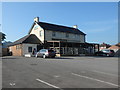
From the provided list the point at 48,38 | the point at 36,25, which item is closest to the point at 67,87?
the point at 48,38

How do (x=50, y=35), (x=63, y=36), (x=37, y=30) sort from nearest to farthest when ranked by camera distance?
(x=50, y=35) → (x=37, y=30) → (x=63, y=36)

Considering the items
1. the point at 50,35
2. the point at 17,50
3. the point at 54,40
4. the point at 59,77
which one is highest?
the point at 50,35

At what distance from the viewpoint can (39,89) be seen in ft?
18.8

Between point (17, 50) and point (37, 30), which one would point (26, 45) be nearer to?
point (17, 50)

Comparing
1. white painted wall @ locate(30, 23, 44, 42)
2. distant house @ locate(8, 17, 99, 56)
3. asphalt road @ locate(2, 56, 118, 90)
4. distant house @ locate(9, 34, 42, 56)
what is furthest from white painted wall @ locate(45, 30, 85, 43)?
asphalt road @ locate(2, 56, 118, 90)

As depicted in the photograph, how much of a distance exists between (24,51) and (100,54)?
1812cm

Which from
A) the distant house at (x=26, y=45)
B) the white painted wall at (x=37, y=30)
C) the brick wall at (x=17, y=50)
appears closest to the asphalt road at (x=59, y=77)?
the distant house at (x=26, y=45)

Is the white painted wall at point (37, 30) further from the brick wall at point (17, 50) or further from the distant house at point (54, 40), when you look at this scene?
the brick wall at point (17, 50)

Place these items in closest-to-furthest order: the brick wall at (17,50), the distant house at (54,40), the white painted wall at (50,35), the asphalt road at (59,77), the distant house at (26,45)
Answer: the asphalt road at (59,77), the distant house at (26,45), the brick wall at (17,50), the distant house at (54,40), the white painted wall at (50,35)

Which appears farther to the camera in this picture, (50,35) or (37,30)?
(37,30)

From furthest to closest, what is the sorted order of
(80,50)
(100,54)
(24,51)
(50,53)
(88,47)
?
1. (88,47)
2. (80,50)
3. (100,54)
4. (24,51)
5. (50,53)

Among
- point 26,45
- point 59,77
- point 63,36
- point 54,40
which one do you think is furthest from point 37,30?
point 59,77

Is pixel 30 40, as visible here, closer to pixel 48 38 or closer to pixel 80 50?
Answer: pixel 48 38

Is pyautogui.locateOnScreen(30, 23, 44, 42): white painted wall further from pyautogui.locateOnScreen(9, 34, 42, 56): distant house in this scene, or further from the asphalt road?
the asphalt road
